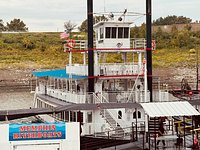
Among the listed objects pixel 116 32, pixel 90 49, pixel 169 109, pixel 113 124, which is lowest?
pixel 113 124

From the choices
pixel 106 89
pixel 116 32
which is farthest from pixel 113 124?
pixel 116 32

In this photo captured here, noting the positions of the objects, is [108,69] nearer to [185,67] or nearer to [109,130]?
[109,130]

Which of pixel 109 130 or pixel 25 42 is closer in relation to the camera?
pixel 109 130

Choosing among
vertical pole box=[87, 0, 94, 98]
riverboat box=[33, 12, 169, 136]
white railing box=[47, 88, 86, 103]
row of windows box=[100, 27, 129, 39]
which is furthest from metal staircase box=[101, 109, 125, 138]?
row of windows box=[100, 27, 129, 39]

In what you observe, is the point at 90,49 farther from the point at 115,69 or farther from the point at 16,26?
the point at 16,26

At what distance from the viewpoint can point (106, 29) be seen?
27.2 metres

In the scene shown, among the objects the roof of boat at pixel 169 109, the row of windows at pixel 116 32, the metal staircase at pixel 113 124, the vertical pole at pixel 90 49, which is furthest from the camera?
the row of windows at pixel 116 32

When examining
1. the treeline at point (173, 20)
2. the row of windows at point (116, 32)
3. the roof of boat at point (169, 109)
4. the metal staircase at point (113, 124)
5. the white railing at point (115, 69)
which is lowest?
the metal staircase at point (113, 124)

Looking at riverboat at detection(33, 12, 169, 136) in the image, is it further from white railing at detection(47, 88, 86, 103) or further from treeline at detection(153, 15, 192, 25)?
treeline at detection(153, 15, 192, 25)

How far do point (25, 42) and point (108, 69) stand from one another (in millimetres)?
74235

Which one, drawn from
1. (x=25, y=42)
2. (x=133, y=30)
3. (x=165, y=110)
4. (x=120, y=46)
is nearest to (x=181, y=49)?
(x=133, y=30)

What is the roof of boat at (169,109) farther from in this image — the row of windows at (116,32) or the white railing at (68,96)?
the row of windows at (116,32)

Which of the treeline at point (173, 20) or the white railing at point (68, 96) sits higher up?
the treeline at point (173, 20)

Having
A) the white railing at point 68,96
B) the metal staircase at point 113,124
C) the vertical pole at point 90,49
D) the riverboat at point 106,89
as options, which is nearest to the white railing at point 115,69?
the riverboat at point 106,89
